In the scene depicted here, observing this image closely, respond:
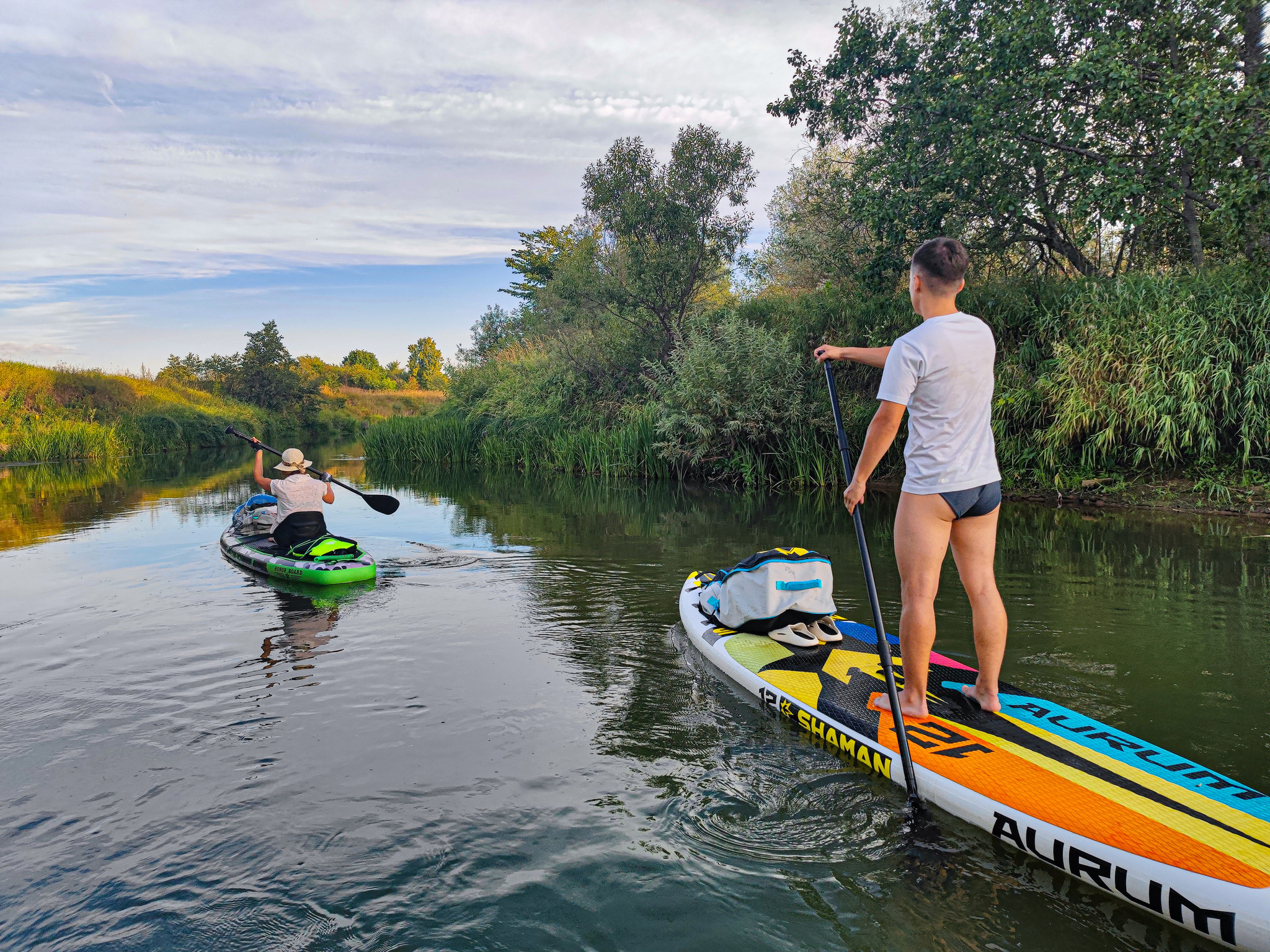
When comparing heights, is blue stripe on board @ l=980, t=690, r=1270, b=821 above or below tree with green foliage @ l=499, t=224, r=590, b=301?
below

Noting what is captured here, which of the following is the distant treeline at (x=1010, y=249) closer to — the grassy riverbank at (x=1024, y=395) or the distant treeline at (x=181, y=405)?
the grassy riverbank at (x=1024, y=395)

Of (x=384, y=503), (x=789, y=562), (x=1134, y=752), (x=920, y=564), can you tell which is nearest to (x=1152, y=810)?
(x=1134, y=752)

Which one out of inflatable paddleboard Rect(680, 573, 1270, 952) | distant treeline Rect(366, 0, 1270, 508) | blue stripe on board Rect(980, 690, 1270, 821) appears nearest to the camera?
inflatable paddleboard Rect(680, 573, 1270, 952)

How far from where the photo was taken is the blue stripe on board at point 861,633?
4.81 metres

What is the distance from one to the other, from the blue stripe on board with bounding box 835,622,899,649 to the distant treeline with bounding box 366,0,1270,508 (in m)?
8.48

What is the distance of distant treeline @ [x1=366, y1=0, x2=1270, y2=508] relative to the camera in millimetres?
10914

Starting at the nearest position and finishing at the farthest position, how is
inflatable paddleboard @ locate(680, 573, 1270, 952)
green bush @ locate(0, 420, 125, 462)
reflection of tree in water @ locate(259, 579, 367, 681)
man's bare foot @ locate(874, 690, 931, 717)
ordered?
inflatable paddleboard @ locate(680, 573, 1270, 952) → man's bare foot @ locate(874, 690, 931, 717) → reflection of tree in water @ locate(259, 579, 367, 681) → green bush @ locate(0, 420, 125, 462)

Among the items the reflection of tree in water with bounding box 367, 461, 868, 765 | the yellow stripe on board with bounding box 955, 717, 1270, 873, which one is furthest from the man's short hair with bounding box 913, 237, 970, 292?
the reflection of tree in water with bounding box 367, 461, 868, 765

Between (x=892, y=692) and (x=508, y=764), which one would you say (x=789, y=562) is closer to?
(x=892, y=692)

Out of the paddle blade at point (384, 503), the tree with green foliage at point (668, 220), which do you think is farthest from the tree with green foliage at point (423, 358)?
the paddle blade at point (384, 503)

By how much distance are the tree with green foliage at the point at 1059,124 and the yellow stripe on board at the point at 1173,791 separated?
9435mm

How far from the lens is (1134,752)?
10.4 ft

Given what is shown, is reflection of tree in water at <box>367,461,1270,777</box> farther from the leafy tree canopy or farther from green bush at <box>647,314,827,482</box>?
the leafy tree canopy

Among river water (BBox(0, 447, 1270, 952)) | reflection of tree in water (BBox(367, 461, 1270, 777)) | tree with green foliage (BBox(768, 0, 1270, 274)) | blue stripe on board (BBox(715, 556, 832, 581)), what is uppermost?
tree with green foliage (BBox(768, 0, 1270, 274))
